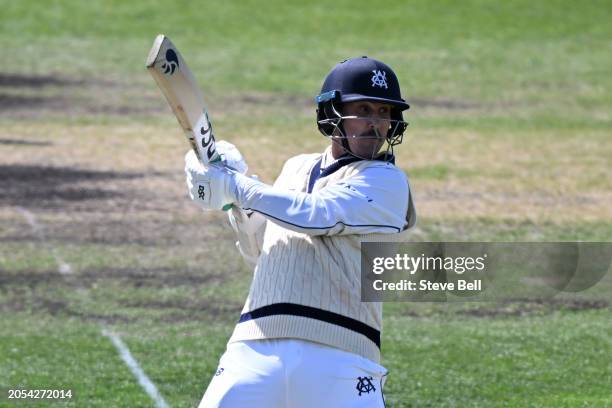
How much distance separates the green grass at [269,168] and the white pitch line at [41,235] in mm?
76

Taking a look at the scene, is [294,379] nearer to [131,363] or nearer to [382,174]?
[382,174]

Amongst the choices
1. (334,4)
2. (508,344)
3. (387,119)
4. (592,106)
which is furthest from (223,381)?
(334,4)

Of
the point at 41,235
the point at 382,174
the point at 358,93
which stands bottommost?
the point at 41,235

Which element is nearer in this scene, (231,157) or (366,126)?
(366,126)

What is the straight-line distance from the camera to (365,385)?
462 cm

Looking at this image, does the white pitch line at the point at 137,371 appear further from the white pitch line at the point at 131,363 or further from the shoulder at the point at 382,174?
the shoulder at the point at 382,174

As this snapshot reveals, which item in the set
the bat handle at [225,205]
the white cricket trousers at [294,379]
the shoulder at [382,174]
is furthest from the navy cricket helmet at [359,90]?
the white cricket trousers at [294,379]

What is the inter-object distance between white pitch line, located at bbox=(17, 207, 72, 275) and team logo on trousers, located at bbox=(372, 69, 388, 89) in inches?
302

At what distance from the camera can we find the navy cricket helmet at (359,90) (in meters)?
4.83

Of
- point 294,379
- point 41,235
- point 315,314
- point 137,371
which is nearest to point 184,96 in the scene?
point 315,314

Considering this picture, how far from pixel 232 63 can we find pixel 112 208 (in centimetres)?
1326

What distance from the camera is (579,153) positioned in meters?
20.1

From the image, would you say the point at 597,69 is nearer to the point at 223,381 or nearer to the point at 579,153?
the point at 579,153

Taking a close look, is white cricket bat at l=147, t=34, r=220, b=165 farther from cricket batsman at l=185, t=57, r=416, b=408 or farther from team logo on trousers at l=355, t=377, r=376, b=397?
team logo on trousers at l=355, t=377, r=376, b=397
